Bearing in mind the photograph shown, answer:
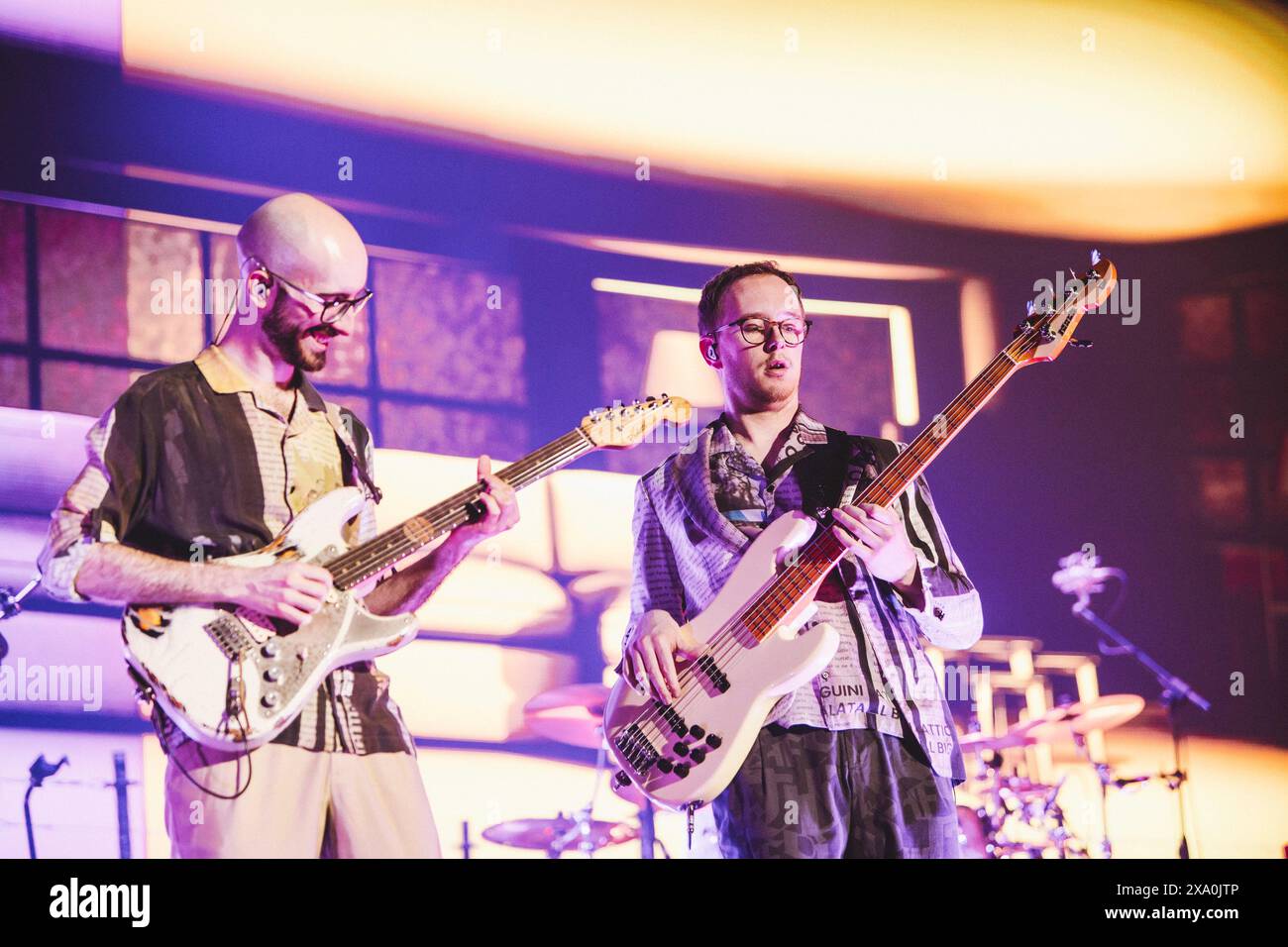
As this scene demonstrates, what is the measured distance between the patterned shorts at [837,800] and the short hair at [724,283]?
111 cm

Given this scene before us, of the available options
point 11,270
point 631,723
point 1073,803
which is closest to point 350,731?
point 631,723

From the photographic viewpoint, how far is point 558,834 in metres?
3.59

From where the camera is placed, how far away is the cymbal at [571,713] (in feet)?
11.8

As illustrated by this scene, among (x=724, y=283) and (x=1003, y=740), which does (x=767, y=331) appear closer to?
(x=724, y=283)

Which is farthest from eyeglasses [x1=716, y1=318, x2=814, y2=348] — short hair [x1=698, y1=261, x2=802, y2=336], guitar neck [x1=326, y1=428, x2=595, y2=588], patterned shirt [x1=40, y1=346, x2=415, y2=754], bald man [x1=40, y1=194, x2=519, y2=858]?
patterned shirt [x1=40, y1=346, x2=415, y2=754]

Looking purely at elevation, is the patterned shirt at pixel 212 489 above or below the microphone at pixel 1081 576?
above

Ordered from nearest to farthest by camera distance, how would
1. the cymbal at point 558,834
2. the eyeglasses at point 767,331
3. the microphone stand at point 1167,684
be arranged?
the eyeglasses at point 767,331 → the cymbal at point 558,834 → the microphone stand at point 1167,684

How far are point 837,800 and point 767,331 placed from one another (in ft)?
3.87

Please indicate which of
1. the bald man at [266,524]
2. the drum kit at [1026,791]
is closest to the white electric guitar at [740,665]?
the bald man at [266,524]

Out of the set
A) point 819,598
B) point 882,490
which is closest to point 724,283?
point 882,490

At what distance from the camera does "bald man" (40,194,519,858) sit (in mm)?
2738

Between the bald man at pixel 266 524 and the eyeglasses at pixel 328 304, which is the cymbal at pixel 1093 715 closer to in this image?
the bald man at pixel 266 524
